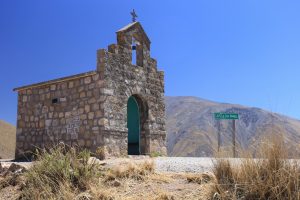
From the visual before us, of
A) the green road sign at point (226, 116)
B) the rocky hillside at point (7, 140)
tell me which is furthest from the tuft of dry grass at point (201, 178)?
the rocky hillside at point (7, 140)

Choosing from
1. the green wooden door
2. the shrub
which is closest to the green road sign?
the green wooden door

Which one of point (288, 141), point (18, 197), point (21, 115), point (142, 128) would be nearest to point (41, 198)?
point (18, 197)

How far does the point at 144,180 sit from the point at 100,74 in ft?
20.7

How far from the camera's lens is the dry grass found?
15.6 ft

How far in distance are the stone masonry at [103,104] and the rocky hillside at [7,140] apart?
11207 mm

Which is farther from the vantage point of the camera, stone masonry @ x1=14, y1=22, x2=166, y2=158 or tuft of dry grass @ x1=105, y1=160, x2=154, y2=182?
stone masonry @ x1=14, y1=22, x2=166, y2=158

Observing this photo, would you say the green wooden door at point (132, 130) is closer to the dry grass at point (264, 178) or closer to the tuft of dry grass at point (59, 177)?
the tuft of dry grass at point (59, 177)

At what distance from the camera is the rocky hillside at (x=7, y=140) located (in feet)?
83.3

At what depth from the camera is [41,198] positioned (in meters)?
6.14

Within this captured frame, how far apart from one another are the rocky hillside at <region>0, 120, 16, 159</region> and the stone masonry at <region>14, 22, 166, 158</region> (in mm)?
11207

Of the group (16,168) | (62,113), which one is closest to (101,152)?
(62,113)

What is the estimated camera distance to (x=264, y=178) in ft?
16.4

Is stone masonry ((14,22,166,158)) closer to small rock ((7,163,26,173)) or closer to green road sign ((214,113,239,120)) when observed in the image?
green road sign ((214,113,239,120))

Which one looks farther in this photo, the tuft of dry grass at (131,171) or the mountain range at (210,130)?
the tuft of dry grass at (131,171)
